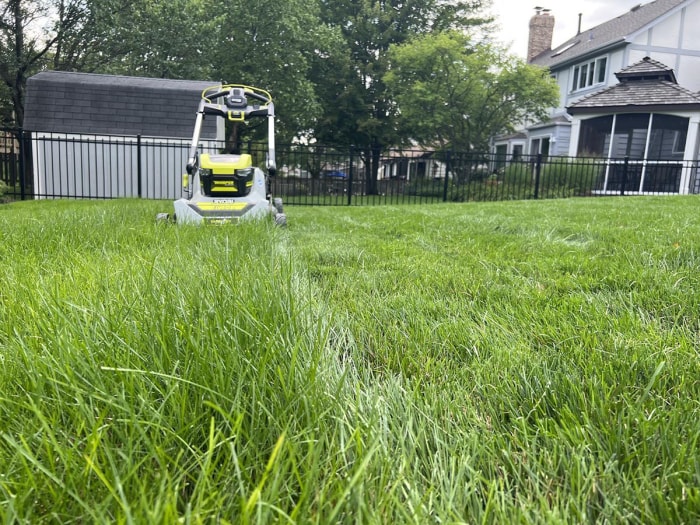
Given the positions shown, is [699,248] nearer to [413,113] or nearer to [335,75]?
[413,113]

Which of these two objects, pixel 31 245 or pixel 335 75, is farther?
pixel 335 75

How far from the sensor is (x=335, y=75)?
23.6 meters

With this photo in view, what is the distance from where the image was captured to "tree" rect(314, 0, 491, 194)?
23.6 metres

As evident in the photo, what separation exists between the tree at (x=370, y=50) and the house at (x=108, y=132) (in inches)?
442

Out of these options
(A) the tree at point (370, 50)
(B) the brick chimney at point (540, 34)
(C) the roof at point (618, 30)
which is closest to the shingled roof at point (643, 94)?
(C) the roof at point (618, 30)

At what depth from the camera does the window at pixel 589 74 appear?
22156 mm

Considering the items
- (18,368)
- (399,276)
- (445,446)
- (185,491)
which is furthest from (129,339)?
(399,276)

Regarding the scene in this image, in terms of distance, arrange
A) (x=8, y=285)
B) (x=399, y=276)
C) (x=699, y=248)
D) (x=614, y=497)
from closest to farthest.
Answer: (x=614, y=497), (x=8, y=285), (x=399, y=276), (x=699, y=248)

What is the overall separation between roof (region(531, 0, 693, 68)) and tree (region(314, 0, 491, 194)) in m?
4.75

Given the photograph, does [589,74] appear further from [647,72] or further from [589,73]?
[647,72]

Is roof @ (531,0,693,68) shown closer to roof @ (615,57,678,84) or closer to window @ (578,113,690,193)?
roof @ (615,57,678,84)

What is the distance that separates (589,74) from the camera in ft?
75.5

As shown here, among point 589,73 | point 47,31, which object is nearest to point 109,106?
point 47,31

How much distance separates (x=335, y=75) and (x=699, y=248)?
882 inches
